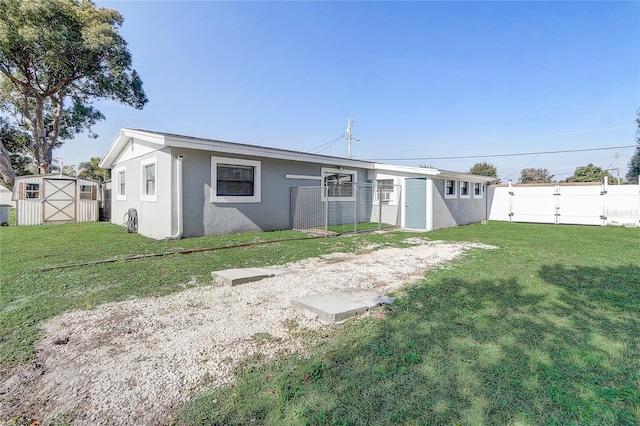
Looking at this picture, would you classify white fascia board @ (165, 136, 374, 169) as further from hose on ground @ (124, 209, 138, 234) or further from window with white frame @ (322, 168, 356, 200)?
hose on ground @ (124, 209, 138, 234)

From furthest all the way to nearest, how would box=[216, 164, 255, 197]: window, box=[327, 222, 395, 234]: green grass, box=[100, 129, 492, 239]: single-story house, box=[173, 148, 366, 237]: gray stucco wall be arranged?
box=[327, 222, 395, 234]: green grass < box=[216, 164, 255, 197]: window < box=[173, 148, 366, 237]: gray stucco wall < box=[100, 129, 492, 239]: single-story house

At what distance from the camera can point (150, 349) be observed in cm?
246

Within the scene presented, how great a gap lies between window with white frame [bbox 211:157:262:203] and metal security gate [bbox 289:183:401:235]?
1.52 m

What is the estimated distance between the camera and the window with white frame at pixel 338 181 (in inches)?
454

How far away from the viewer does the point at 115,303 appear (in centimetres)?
350

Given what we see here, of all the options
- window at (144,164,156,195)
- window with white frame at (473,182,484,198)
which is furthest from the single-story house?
window with white frame at (473,182,484,198)

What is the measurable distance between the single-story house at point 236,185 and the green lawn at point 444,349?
3.35m

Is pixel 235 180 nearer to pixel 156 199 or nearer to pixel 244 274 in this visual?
pixel 156 199

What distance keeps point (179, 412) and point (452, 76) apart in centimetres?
1688

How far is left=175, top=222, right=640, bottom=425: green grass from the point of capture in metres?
1.70

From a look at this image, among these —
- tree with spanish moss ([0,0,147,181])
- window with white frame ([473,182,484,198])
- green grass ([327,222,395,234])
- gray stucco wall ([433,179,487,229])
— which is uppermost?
tree with spanish moss ([0,0,147,181])

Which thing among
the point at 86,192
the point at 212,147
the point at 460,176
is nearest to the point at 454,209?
the point at 460,176

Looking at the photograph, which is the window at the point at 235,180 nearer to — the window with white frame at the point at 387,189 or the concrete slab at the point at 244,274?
the concrete slab at the point at 244,274

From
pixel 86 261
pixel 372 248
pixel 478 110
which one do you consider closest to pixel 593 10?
pixel 478 110
